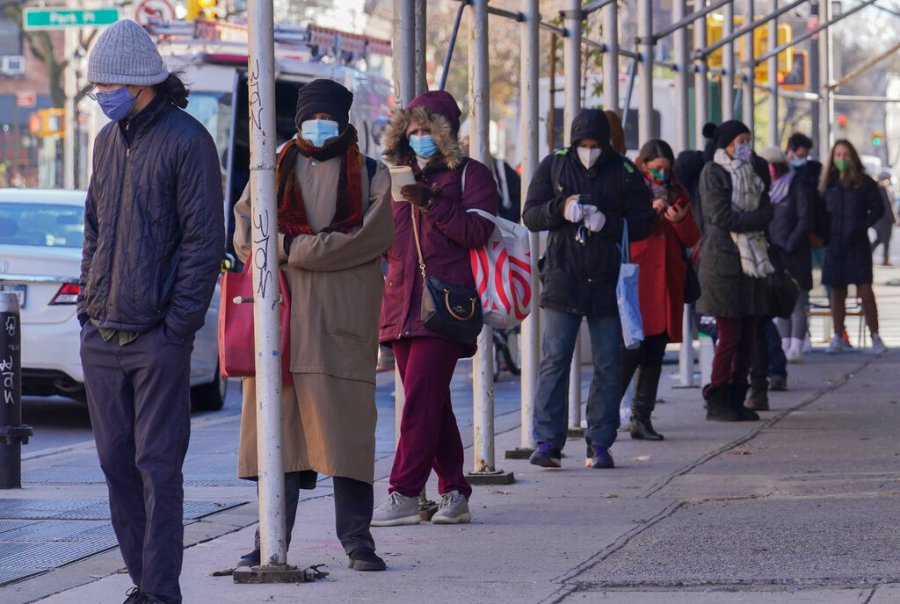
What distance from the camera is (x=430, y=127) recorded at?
803cm

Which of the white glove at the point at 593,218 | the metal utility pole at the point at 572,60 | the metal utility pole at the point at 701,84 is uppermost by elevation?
the metal utility pole at the point at 701,84

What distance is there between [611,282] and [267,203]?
11.1 feet

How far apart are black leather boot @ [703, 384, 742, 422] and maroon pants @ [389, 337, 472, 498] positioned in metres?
4.88

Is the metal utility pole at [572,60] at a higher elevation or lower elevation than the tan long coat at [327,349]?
higher

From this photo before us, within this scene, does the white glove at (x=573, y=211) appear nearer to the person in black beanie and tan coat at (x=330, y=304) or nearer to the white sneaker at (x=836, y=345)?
the person in black beanie and tan coat at (x=330, y=304)


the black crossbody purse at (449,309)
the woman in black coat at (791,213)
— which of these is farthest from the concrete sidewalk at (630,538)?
the woman in black coat at (791,213)

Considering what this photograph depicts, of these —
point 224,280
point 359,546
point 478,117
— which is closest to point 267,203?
point 224,280

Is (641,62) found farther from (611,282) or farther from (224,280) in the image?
(224,280)

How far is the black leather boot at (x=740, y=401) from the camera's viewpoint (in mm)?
12609

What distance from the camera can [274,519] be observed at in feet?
22.0

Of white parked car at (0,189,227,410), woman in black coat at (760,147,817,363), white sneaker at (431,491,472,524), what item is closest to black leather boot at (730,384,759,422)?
woman in black coat at (760,147,817,363)

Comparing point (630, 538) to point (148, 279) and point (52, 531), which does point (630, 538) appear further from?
point (148, 279)

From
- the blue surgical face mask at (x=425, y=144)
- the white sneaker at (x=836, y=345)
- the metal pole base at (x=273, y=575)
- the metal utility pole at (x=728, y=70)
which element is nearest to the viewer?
the metal pole base at (x=273, y=575)

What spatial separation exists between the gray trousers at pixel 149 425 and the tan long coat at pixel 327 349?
0.79m
